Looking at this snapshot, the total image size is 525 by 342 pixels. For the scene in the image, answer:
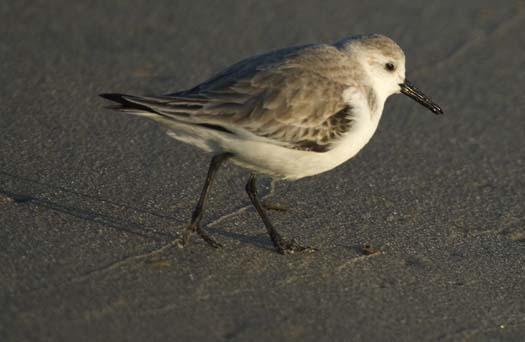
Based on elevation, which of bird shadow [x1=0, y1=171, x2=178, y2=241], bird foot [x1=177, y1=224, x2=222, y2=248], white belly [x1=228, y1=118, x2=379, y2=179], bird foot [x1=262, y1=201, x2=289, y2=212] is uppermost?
white belly [x1=228, y1=118, x2=379, y2=179]

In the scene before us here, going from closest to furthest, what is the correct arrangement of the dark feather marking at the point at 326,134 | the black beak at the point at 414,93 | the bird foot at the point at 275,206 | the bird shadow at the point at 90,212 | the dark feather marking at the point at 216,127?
the dark feather marking at the point at 216,127, the dark feather marking at the point at 326,134, the bird shadow at the point at 90,212, the bird foot at the point at 275,206, the black beak at the point at 414,93

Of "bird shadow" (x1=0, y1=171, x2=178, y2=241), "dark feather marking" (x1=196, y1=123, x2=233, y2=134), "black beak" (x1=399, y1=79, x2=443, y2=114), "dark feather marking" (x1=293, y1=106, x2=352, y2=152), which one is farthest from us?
"black beak" (x1=399, y1=79, x2=443, y2=114)

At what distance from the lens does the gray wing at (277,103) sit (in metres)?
4.56

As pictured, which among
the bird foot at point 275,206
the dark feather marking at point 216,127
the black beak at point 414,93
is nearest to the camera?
the dark feather marking at point 216,127

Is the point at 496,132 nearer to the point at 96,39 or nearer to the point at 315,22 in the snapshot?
the point at 315,22

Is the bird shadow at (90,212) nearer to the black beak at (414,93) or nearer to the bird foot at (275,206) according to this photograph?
the bird foot at (275,206)

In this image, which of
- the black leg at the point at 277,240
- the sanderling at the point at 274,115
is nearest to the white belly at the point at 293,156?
the sanderling at the point at 274,115

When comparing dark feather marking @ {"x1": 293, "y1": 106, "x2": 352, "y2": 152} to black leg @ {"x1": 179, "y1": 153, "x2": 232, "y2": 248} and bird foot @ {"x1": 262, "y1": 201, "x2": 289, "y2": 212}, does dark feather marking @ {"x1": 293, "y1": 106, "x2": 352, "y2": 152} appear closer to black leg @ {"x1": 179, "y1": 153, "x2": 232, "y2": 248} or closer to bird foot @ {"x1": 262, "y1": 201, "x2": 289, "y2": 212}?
black leg @ {"x1": 179, "y1": 153, "x2": 232, "y2": 248}

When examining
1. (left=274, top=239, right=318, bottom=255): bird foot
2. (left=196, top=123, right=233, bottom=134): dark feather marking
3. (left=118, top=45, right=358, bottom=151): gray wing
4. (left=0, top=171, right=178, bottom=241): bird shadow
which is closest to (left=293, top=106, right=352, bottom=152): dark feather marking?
(left=118, top=45, right=358, bottom=151): gray wing

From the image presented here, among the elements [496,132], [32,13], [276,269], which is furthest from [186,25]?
[276,269]

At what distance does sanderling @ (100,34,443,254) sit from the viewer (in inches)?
179

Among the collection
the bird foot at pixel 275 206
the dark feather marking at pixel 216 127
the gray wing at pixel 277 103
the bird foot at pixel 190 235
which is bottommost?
the bird foot at pixel 190 235

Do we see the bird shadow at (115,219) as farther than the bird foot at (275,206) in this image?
No

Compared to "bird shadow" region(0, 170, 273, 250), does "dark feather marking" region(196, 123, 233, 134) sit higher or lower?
higher
